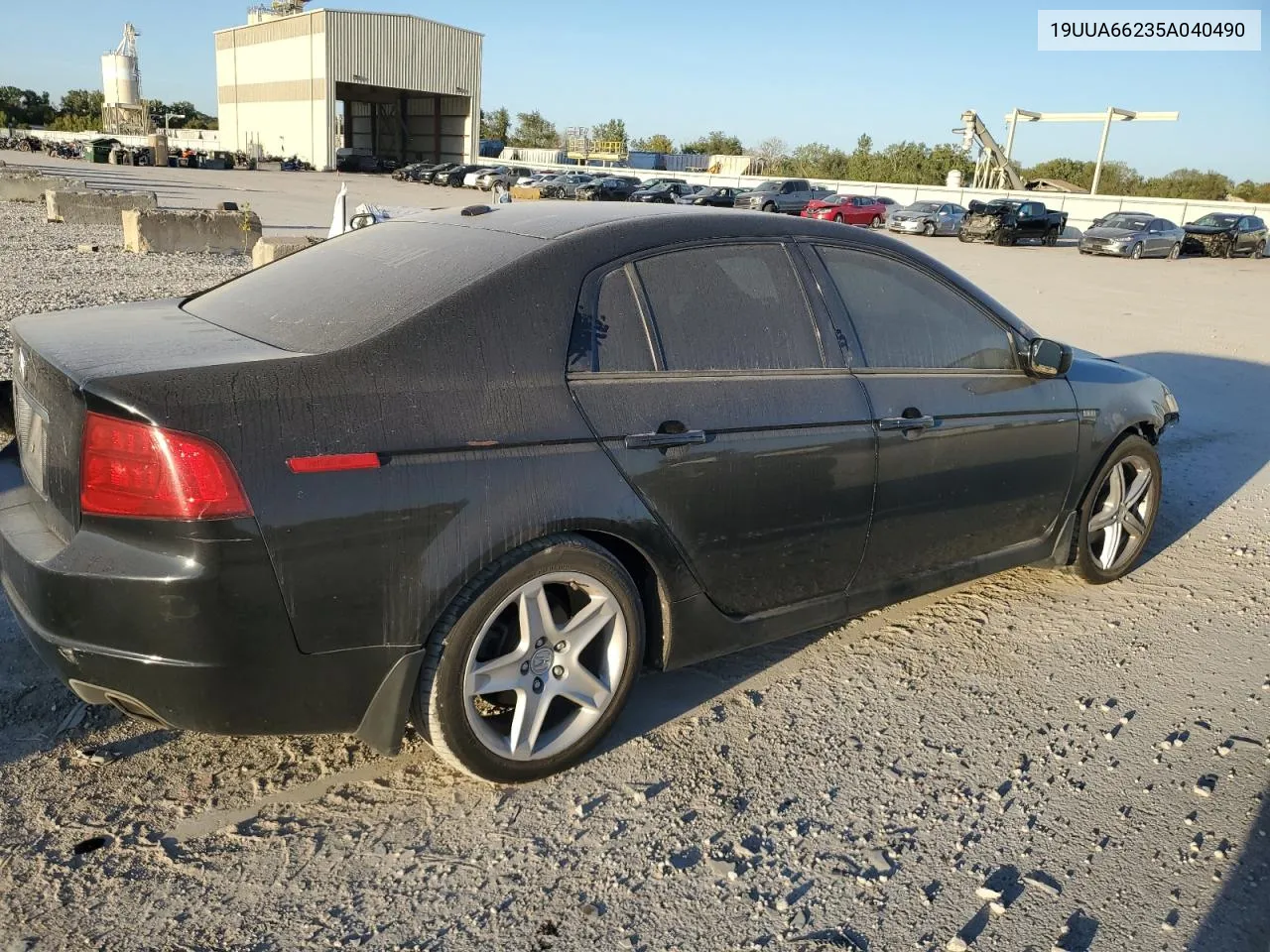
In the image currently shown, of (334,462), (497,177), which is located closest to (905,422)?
(334,462)

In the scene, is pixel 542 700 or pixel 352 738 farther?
pixel 352 738

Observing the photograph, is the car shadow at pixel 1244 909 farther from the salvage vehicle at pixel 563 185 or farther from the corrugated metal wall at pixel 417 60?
the corrugated metal wall at pixel 417 60

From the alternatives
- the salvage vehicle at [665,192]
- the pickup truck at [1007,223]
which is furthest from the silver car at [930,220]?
the salvage vehicle at [665,192]

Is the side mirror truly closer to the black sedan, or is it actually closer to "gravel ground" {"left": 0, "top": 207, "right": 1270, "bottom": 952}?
"gravel ground" {"left": 0, "top": 207, "right": 1270, "bottom": 952}

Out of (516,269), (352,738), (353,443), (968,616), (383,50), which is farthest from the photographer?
(383,50)

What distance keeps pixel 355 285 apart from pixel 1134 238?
32.7 m

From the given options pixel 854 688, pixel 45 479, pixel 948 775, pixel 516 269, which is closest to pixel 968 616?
pixel 854 688

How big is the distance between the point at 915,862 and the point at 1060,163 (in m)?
87.9

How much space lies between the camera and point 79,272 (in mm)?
13281

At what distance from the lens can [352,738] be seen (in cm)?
314

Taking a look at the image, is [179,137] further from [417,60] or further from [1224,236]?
[1224,236]

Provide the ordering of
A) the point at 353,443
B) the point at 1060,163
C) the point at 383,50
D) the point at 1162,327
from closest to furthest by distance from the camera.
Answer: the point at 353,443 < the point at 1162,327 < the point at 383,50 < the point at 1060,163

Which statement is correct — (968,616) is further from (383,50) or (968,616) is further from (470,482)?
(383,50)

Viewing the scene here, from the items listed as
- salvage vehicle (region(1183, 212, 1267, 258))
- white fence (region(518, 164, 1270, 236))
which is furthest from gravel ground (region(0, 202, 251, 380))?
white fence (region(518, 164, 1270, 236))
